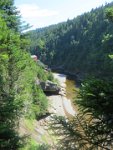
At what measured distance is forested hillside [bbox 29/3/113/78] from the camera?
371ft

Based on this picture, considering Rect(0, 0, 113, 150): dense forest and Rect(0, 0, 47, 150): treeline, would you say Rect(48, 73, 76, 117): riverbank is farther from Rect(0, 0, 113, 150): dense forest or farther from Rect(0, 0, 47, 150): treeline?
Rect(0, 0, 47, 150): treeline

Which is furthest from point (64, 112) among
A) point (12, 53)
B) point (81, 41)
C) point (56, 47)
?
point (56, 47)

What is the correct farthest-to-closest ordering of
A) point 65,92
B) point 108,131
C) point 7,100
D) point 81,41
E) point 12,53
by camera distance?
point 81,41 < point 65,92 < point 12,53 < point 7,100 < point 108,131

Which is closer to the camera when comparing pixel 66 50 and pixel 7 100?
pixel 7 100

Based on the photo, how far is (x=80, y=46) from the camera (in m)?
149

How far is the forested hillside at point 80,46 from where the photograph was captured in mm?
113106

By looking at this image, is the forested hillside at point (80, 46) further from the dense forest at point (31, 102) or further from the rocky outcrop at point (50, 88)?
the rocky outcrop at point (50, 88)

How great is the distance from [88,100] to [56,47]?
165 meters

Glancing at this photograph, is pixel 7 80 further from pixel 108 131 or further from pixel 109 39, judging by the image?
pixel 109 39

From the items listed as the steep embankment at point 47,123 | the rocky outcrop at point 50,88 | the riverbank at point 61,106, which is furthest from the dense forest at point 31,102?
the riverbank at point 61,106

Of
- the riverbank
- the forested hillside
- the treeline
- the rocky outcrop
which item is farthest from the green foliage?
the forested hillside

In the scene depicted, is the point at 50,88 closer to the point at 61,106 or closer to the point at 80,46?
the point at 61,106

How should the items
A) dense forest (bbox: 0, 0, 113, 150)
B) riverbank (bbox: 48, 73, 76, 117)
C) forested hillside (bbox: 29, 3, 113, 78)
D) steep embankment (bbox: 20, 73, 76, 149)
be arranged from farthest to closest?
forested hillside (bbox: 29, 3, 113, 78) < riverbank (bbox: 48, 73, 76, 117) < steep embankment (bbox: 20, 73, 76, 149) < dense forest (bbox: 0, 0, 113, 150)

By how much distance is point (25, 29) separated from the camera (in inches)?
1992
